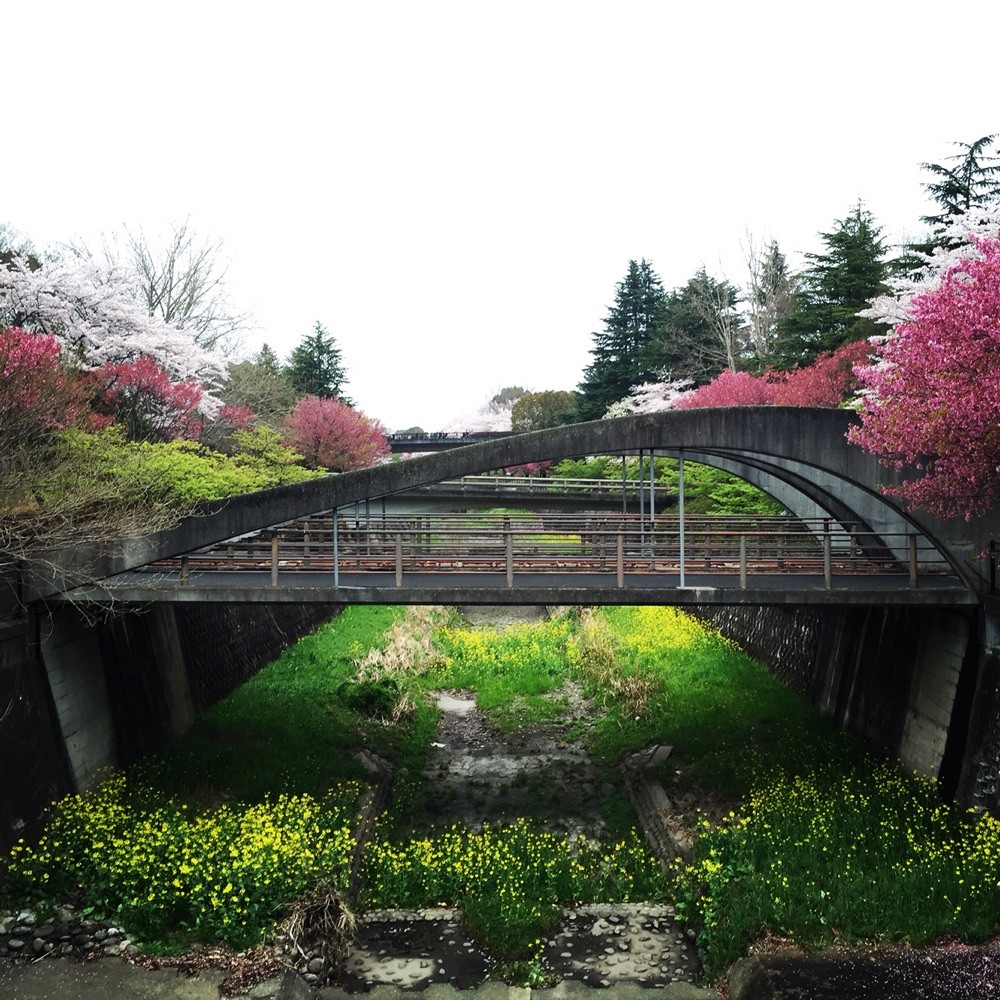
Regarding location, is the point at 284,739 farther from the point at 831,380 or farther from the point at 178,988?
the point at 831,380

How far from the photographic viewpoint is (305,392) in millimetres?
45562

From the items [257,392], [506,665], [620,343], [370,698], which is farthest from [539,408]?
[370,698]

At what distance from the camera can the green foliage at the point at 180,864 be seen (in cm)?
1005

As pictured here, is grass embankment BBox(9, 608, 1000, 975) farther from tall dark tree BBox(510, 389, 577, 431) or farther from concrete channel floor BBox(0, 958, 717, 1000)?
tall dark tree BBox(510, 389, 577, 431)

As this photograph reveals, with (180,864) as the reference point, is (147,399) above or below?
above

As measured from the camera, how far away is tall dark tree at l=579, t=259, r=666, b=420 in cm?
4747

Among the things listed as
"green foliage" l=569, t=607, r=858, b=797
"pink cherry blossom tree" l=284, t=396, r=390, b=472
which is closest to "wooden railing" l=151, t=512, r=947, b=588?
"green foliage" l=569, t=607, r=858, b=797

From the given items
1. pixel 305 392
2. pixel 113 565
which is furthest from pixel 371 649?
pixel 305 392

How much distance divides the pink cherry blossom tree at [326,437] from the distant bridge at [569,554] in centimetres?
1987

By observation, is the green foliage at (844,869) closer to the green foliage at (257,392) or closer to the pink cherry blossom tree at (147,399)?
the pink cherry blossom tree at (147,399)

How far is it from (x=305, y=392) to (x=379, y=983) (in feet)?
128

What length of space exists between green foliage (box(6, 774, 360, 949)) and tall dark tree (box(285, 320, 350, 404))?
37038mm

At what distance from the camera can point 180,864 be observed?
34.6 feet

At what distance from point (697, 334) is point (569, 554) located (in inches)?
1277
